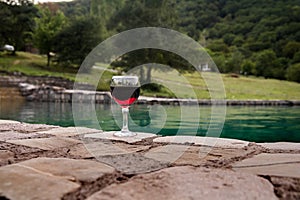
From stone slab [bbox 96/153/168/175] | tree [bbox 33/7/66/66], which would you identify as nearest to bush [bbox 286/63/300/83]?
tree [bbox 33/7/66/66]

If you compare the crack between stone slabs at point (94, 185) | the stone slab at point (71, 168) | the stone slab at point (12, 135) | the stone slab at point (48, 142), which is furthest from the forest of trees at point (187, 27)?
the crack between stone slabs at point (94, 185)

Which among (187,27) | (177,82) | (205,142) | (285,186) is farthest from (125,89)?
(187,27)

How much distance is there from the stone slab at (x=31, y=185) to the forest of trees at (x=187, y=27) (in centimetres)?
1282

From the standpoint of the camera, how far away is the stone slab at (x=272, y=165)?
2.94 feet

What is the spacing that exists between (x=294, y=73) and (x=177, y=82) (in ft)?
36.1

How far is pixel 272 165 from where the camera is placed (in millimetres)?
976

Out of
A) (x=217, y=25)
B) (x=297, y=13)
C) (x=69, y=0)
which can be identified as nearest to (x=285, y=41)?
(x=297, y=13)

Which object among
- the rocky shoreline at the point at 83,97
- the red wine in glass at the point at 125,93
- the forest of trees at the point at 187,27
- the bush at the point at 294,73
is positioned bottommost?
the rocky shoreline at the point at 83,97

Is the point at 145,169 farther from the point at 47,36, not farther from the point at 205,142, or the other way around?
the point at 47,36

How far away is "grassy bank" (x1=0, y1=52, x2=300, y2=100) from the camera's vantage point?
12594 mm

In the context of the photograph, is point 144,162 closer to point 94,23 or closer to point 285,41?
point 94,23

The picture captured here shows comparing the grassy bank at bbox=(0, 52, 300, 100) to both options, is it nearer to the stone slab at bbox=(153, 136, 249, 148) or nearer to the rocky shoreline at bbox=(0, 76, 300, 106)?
the rocky shoreline at bbox=(0, 76, 300, 106)

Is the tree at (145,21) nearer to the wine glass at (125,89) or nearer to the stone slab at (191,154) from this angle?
the wine glass at (125,89)

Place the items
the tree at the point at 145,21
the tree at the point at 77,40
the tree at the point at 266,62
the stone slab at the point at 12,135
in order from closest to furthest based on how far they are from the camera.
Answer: the stone slab at the point at 12,135 < the tree at the point at 145,21 < the tree at the point at 77,40 < the tree at the point at 266,62
